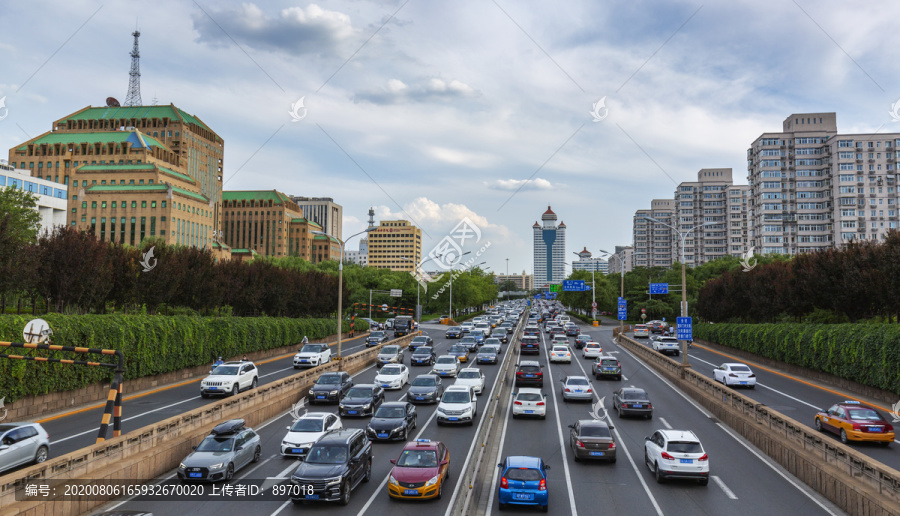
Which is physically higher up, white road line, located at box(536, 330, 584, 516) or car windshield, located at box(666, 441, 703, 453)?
car windshield, located at box(666, 441, 703, 453)

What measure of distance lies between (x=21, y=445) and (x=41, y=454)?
1040 mm

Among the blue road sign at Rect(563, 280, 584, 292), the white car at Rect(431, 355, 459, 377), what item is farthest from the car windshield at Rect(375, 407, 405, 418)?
the blue road sign at Rect(563, 280, 584, 292)

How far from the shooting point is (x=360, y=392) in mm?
27750

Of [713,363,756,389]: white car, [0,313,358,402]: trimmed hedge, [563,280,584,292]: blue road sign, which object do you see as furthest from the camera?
[563,280,584,292]: blue road sign

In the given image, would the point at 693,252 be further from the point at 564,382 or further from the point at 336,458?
the point at 336,458

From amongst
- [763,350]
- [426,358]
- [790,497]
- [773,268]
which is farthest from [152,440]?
[773,268]

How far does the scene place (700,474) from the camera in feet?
55.9

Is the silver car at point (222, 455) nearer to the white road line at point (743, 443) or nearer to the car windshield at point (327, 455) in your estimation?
the car windshield at point (327, 455)

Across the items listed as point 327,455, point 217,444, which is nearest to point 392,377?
point 217,444

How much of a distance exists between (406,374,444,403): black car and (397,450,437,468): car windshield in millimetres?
13460

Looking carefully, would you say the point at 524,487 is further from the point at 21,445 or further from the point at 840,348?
the point at 840,348

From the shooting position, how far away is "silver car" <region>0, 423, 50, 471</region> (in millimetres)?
16375

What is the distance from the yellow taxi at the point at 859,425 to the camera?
20.6 meters

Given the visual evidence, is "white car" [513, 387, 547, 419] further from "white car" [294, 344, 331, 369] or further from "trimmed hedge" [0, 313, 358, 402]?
"trimmed hedge" [0, 313, 358, 402]
